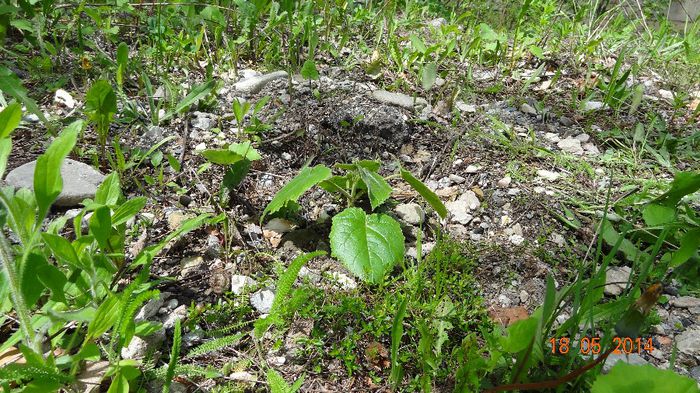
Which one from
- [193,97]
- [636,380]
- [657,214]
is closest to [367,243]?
[636,380]

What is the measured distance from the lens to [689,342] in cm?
139

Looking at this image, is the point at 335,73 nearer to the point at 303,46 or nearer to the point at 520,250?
the point at 303,46

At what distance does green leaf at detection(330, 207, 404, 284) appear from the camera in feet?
4.61

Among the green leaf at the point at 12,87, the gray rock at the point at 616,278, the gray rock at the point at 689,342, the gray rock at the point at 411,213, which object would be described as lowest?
the gray rock at the point at 616,278

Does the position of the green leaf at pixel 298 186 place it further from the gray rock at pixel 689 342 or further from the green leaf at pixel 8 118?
the gray rock at pixel 689 342

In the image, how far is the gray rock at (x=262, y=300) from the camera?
145cm

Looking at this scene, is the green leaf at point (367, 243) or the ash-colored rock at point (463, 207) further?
the ash-colored rock at point (463, 207)

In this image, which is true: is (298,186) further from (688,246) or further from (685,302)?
(685,302)

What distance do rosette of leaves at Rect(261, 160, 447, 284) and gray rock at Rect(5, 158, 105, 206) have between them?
64cm

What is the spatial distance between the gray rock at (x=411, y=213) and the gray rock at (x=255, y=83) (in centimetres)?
107

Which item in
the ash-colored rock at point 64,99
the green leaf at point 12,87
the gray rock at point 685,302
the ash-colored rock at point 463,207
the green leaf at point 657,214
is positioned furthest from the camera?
the ash-colored rock at point 64,99

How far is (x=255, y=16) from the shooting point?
280 cm

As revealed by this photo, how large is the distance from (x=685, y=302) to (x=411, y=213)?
896mm
